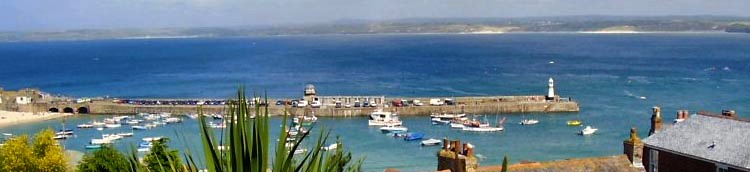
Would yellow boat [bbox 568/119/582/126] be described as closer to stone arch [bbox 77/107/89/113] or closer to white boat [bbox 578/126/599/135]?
white boat [bbox 578/126/599/135]

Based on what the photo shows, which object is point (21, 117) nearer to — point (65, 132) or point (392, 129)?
point (65, 132)

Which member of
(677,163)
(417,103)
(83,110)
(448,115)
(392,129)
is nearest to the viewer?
(677,163)

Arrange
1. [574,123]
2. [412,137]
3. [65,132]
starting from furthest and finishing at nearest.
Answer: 1. [65,132]
2. [574,123]
3. [412,137]

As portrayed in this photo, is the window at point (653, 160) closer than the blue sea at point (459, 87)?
Yes

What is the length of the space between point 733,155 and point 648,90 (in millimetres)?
69278

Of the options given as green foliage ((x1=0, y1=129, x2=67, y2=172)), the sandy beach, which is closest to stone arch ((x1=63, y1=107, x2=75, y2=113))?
the sandy beach

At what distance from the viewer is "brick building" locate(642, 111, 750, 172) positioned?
19.7 m

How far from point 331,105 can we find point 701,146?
55.8 metres

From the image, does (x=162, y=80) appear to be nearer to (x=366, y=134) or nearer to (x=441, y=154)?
(x=366, y=134)

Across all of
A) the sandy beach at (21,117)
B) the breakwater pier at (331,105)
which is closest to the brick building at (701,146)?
the breakwater pier at (331,105)

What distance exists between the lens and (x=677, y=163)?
2123 centimetres

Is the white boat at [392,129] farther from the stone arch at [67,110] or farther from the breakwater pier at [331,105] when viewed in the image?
the stone arch at [67,110]

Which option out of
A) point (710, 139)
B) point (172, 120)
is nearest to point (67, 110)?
point (172, 120)

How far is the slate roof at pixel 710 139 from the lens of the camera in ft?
64.6
